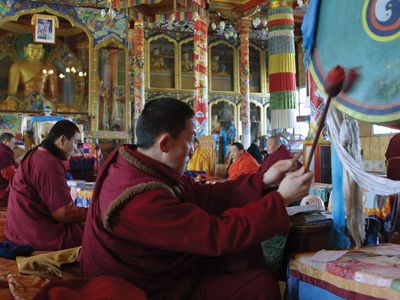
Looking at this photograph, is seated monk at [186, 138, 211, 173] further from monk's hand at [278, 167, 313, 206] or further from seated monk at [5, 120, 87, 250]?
monk's hand at [278, 167, 313, 206]

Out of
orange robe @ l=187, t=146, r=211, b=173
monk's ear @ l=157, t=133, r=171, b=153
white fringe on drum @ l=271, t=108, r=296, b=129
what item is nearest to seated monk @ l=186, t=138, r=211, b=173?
orange robe @ l=187, t=146, r=211, b=173

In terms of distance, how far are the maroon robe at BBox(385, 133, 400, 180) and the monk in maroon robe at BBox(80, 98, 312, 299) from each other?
9.60ft

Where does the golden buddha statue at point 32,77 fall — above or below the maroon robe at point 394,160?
above

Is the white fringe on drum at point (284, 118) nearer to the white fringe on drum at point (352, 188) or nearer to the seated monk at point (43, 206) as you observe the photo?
the seated monk at point (43, 206)

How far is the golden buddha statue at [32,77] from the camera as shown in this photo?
547 inches

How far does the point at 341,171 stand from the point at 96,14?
39.3 ft

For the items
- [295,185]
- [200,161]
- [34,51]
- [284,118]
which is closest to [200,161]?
[200,161]

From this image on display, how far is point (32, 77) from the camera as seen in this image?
1407cm

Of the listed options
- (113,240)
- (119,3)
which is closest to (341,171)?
(113,240)

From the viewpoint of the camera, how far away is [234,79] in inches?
653

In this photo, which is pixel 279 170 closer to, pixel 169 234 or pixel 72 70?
pixel 169 234

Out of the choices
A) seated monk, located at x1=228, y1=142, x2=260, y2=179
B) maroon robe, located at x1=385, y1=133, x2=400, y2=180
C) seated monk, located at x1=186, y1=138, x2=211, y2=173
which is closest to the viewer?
maroon robe, located at x1=385, y1=133, x2=400, y2=180

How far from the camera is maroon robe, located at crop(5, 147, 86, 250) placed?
9.30 feet

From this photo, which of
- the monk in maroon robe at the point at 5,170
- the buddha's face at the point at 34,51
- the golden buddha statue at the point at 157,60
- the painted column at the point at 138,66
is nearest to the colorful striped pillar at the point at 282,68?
the painted column at the point at 138,66
